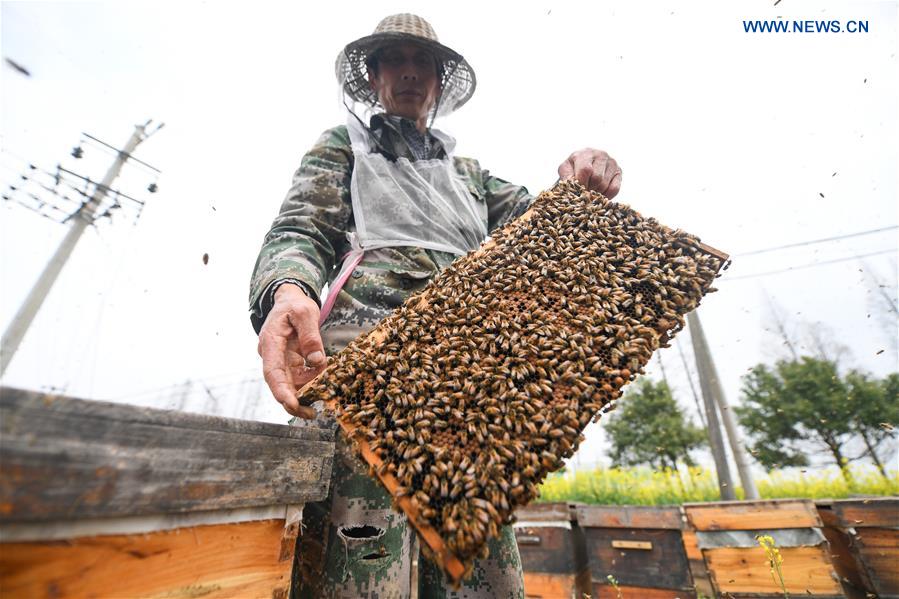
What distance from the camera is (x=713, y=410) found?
9898mm

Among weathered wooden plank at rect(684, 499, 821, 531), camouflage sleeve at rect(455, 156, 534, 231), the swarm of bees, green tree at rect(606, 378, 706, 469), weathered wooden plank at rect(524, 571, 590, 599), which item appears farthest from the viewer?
green tree at rect(606, 378, 706, 469)

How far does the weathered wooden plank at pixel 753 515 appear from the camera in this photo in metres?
4.99

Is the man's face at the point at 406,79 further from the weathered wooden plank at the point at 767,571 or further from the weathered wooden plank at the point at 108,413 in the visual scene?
the weathered wooden plank at the point at 767,571

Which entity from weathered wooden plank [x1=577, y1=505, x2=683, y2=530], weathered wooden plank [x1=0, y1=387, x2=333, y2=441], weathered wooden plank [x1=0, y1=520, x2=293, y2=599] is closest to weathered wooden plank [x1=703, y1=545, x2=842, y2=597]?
weathered wooden plank [x1=577, y1=505, x2=683, y2=530]

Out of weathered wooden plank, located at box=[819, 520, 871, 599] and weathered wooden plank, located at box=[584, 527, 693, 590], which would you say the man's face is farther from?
weathered wooden plank, located at box=[819, 520, 871, 599]

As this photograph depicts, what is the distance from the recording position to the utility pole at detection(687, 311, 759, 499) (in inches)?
361

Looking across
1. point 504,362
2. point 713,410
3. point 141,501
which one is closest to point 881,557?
point 713,410

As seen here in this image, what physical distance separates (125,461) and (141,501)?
0.42 feet

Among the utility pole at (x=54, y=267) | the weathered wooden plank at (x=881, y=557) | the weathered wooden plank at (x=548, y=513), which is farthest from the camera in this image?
the utility pole at (x=54, y=267)

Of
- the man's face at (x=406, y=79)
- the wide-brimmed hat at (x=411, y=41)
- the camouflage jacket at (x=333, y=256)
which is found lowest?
the camouflage jacket at (x=333, y=256)

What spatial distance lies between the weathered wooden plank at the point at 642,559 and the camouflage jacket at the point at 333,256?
4.96 meters

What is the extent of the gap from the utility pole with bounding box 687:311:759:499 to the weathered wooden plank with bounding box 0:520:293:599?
1010cm

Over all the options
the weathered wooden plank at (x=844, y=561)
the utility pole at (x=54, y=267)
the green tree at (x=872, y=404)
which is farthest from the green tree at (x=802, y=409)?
the utility pole at (x=54, y=267)

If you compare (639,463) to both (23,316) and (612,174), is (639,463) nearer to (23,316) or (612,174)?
(612,174)
